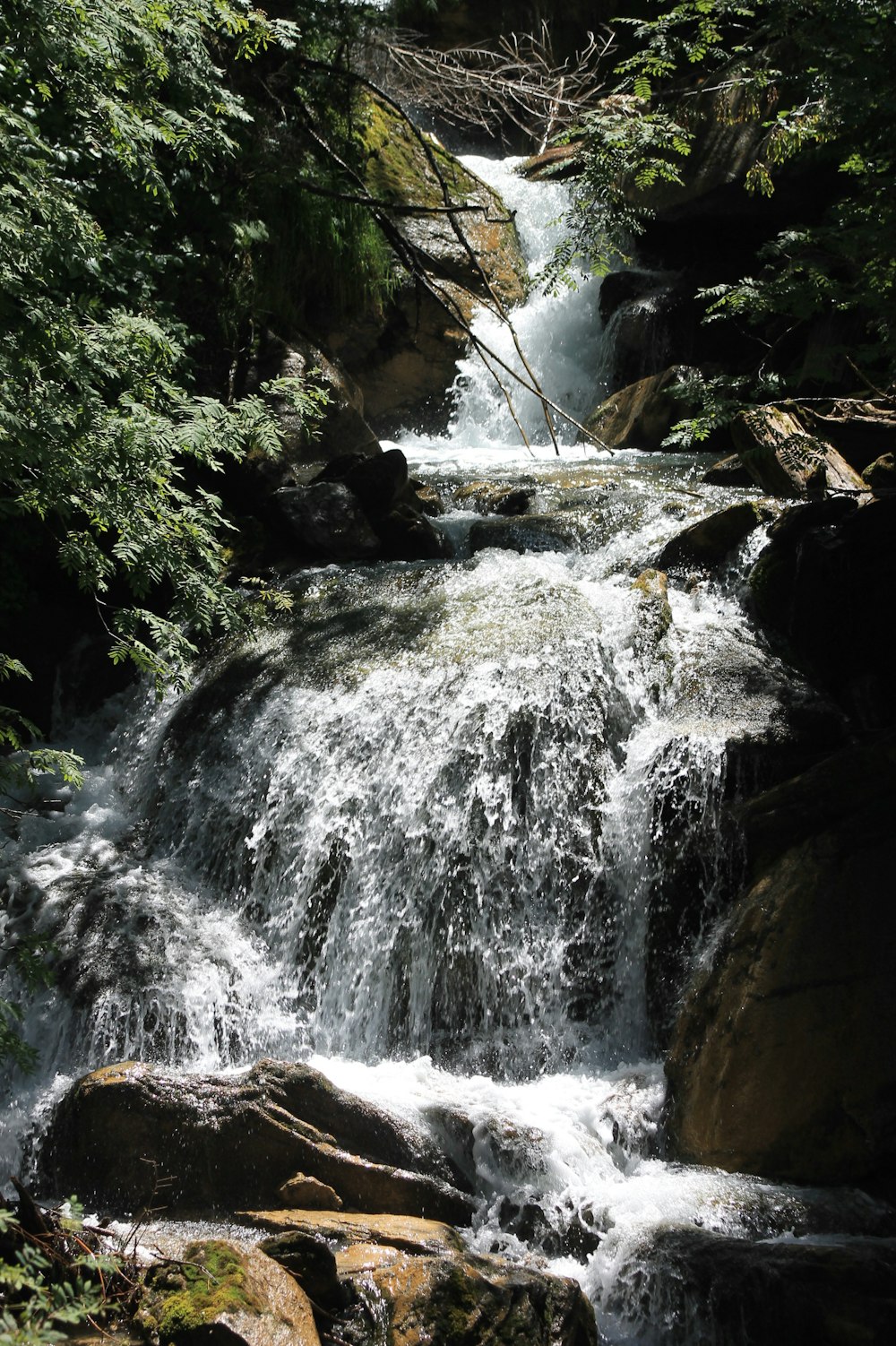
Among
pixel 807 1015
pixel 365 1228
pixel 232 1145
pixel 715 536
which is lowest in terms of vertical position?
pixel 365 1228

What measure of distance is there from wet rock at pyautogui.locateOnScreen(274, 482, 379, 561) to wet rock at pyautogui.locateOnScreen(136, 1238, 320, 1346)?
5.81 m

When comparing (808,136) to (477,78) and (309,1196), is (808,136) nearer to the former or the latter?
(477,78)

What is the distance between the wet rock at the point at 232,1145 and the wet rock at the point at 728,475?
6.27 m

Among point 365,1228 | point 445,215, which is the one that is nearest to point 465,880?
point 365,1228

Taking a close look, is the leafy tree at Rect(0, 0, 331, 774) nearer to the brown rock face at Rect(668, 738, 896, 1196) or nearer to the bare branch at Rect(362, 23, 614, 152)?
the bare branch at Rect(362, 23, 614, 152)

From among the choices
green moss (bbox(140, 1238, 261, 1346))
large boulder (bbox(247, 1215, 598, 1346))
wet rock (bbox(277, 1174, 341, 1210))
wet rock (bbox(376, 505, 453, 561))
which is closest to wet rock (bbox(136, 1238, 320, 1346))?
green moss (bbox(140, 1238, 261, 1346))

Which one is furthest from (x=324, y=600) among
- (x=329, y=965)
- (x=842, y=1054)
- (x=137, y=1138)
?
(x=842, y=1054)

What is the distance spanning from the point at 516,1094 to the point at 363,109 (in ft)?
34.6

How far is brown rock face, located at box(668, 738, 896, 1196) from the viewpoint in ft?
11.5

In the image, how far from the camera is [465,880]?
508cm

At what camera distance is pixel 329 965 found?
5.10m

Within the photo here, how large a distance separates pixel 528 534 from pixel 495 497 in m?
1.04

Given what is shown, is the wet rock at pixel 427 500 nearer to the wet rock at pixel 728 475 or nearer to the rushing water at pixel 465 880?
the rushing water at pixel 465 880

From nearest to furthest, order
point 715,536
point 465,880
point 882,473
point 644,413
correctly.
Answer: point 465,880, point 715,536, point 882,473, point 644,413
